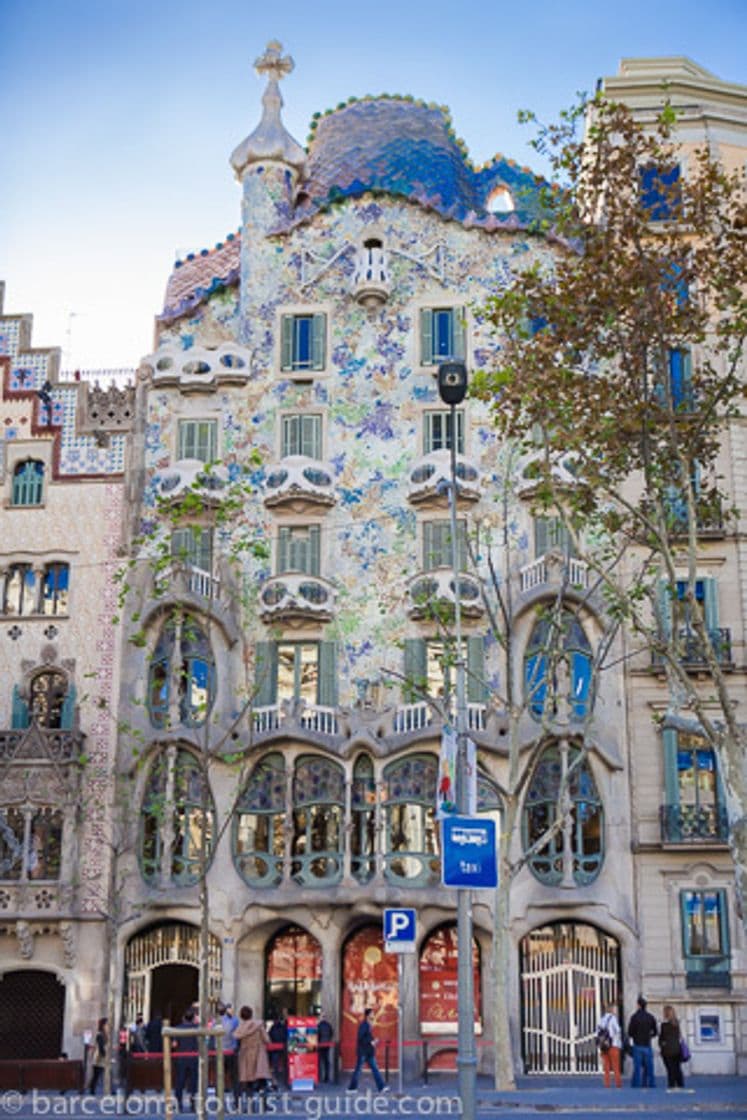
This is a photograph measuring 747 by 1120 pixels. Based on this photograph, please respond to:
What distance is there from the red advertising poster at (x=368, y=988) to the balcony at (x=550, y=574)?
8.35m

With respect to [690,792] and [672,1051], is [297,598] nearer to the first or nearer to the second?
[690,792]

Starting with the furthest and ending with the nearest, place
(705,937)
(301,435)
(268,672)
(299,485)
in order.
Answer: (301,435) < (299,485) < (268,672) < (705,937)

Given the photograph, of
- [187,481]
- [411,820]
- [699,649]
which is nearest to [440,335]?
[187,481]

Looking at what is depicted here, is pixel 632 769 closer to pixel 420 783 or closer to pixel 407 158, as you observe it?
pixel 420 783

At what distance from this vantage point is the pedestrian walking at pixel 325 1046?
1152 inches

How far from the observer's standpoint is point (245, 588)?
33.8 meters

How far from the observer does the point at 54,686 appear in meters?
33.8

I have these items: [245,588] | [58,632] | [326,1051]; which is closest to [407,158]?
[245,588]

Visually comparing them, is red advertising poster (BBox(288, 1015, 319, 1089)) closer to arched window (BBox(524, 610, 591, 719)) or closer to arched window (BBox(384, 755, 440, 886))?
arched window (BBox(384, 755, 440, 886))

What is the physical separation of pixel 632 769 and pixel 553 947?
4.16 m

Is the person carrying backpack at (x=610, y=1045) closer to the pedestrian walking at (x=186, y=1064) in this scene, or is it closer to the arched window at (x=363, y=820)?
the arched window at (x=363, y=820)

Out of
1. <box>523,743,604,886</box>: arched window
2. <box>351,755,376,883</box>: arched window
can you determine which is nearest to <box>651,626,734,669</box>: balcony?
<box>523,743,604,886</box>: arched window

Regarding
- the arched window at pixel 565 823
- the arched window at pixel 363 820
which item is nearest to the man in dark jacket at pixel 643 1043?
the arched window at pixel 565 823

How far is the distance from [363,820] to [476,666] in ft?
14.0
